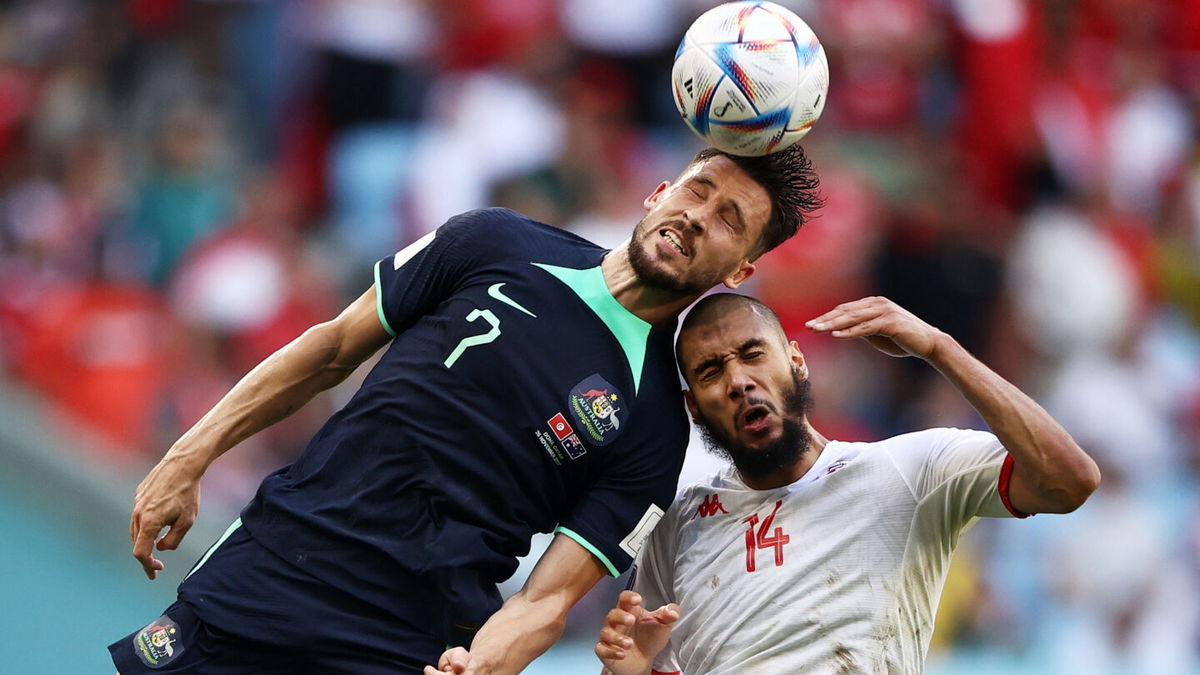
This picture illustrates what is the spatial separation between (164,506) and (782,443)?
6.01ft

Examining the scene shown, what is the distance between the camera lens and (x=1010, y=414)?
4.31 metres

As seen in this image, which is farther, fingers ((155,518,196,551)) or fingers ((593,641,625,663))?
fingers ((155,518,196,551))

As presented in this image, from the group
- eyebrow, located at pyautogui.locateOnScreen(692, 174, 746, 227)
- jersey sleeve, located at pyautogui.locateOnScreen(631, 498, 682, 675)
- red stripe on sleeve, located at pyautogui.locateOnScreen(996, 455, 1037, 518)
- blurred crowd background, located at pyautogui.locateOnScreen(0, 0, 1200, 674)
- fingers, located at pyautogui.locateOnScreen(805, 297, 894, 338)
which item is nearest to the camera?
fingers, located at pyautogui.locateOnScreen(805, 297, 894, 338)

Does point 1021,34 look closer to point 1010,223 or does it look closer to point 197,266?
point 1010,223

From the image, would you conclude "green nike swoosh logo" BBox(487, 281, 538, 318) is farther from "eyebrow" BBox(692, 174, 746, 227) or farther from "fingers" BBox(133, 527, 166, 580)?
"fingers" BBox(133, 527, 166, 580)

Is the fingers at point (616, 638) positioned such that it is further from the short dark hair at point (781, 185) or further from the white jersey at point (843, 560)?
the short dark hair at point (781, 185)

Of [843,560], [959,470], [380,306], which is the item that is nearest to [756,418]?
[843,560]

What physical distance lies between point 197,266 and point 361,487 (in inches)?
185

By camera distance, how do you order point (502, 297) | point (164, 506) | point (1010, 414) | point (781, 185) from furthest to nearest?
point (781, 185) < point (502, 297) < point (164, 506) < point (1010, 414)

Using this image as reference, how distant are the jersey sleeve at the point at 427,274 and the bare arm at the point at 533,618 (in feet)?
2.69

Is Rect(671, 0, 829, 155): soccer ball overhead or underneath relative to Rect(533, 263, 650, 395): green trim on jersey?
overhead

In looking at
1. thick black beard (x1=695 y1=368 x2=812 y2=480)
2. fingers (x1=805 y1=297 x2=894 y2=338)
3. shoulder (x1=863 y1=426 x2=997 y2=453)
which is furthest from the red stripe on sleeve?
Result: thick black beard (x1=695 y1=368 x2=812 y2=480)

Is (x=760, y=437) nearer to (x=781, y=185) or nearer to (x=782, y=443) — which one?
(x=782, y=443)

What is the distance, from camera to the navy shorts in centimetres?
433
